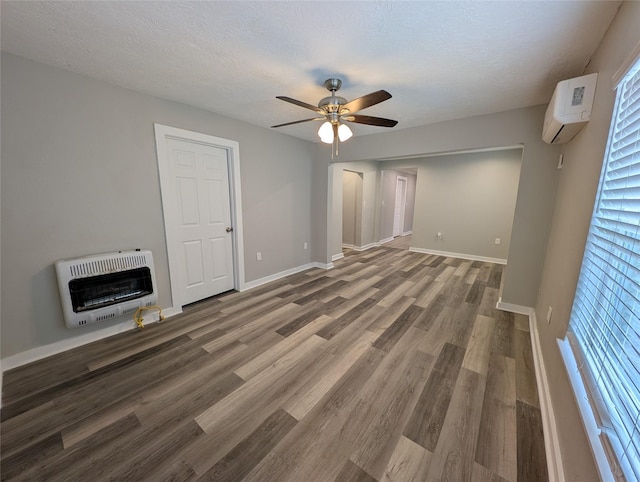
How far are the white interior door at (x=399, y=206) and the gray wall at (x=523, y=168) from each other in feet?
14.6

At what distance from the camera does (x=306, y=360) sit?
6.64 ft

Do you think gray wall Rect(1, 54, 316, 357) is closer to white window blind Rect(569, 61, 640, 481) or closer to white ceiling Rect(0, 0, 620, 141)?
white ceiling Rect(0, 0, 620, 141)

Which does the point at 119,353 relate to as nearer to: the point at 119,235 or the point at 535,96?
the point at 119,235

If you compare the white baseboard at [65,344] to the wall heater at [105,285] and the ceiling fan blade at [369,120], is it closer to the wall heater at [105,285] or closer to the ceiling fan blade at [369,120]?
the wall heater at [105,285]

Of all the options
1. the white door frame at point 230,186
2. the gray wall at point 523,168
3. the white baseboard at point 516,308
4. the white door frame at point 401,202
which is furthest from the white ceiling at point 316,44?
the white door frame at point 401,202

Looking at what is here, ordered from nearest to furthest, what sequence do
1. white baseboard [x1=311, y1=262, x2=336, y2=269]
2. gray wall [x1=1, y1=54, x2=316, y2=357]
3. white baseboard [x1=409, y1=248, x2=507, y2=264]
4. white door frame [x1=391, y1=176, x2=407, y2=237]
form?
gray wall [x1=1, y1=54, x2=316, y2=357] < white baseboard [x1=311, y1=262, x2=336, y2=269] < white baseboard [x1=409, y1=248, x2=507, y2=264] < white door frame [x1=391, y1=176, x2=407, y2=237]

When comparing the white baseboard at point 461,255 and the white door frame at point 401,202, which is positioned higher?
the white door frame at point 401,202

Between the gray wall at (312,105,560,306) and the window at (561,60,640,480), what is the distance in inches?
65.3

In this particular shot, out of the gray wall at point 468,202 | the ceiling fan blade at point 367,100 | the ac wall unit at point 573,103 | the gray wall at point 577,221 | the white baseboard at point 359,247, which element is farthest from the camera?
the white baseboard at point 359,247

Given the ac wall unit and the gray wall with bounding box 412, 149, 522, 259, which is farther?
the gray wall with bounding box 412, 149, 522, 259

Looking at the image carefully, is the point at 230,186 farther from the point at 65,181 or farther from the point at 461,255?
the point at 461,255

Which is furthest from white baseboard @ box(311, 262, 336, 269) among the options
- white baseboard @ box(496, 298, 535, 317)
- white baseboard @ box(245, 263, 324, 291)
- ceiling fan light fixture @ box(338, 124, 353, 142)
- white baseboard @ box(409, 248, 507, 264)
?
ceiling fan light fixture @ box(338, 124, 353, 142)

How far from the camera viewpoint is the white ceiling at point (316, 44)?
4.30ft

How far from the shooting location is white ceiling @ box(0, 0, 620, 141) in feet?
4.30
